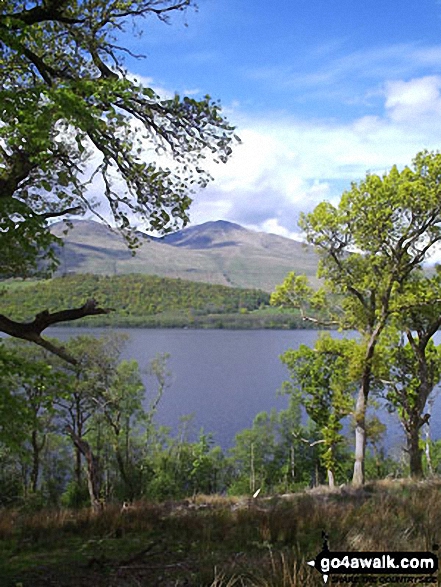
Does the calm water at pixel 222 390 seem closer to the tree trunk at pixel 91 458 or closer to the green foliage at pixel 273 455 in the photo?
the green foliage at pixel 273 455

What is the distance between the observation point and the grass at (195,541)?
5055 mm

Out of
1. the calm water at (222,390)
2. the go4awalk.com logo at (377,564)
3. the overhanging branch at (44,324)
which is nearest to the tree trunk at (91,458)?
the overhanging branch at (44,324)

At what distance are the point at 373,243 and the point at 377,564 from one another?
14784 mm

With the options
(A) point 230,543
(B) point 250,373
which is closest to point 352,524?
(A) point 230,543

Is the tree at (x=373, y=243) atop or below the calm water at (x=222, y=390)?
atop

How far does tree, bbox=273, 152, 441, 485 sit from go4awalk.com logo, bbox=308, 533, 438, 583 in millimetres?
14341

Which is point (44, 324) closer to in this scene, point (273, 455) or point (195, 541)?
Answer: point (195, 541)

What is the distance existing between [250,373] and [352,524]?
85.5 metres

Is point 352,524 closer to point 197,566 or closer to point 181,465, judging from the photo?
point 197,566

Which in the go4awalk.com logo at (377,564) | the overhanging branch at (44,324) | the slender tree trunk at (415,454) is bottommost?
the slender tree trunk at (415,454)

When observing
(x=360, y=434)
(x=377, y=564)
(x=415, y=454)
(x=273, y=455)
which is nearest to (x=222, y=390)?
(x=273, y=455)

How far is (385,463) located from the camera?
44.5m

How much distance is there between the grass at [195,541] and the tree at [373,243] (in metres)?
10.3

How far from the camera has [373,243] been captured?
17.8m
